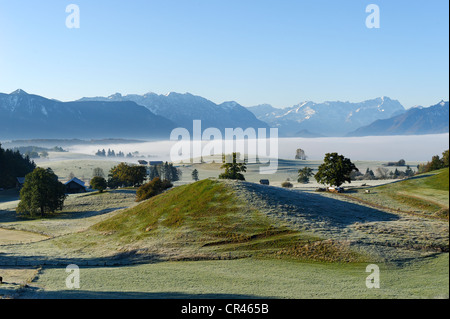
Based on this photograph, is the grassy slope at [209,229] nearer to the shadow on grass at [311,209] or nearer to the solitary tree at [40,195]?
the shadow on grass at [311,209]

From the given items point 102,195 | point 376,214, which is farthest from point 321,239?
point 102,195

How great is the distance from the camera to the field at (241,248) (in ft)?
114

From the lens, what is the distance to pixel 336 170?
118m

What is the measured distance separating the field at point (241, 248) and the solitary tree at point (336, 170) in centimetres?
2080

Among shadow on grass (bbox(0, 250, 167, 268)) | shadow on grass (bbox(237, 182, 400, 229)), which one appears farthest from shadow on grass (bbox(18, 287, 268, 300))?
shadow on grass (bbox(237, 182, 400, 229))

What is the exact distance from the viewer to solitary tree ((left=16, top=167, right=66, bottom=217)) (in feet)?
387

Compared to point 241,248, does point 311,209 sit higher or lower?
higher

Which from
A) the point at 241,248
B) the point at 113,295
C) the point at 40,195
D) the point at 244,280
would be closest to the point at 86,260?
the point at 241,248

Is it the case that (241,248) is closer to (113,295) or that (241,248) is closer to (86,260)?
(86,260)

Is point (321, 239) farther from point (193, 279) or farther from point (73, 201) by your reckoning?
point (73, 201)

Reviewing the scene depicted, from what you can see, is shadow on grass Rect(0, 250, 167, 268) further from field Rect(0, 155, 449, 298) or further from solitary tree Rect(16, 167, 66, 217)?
solitary tree Rect(16, 167, 66, 217)

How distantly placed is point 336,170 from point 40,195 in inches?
3522

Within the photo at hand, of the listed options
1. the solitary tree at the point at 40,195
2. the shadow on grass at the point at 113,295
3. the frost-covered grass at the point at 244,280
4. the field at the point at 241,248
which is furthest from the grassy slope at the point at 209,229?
the solitary tree at the point at 40,195
